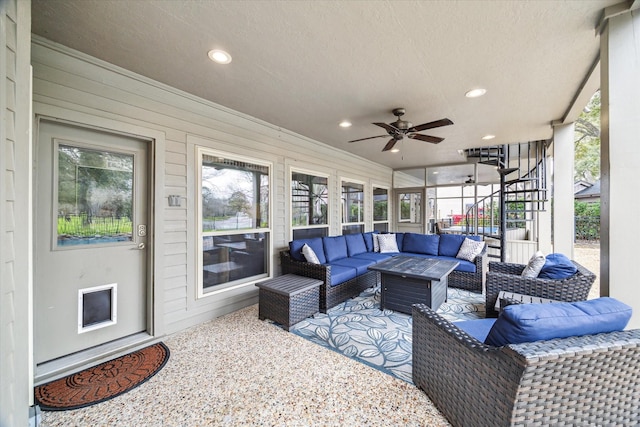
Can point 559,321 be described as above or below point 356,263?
above

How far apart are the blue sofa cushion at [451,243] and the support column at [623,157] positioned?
3.21m

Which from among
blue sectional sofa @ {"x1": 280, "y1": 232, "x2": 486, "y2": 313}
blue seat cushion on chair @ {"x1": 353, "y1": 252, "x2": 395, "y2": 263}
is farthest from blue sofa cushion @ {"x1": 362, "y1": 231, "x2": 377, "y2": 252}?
blue seat cushion on chair @ {"x1": 353, "y1": 252, "x2": 395, "y2": 263}

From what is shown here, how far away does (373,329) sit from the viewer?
2.98 metres

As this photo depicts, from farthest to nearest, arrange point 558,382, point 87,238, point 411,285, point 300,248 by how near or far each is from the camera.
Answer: point 300,248 < point 411,285 < point 87,238 < point 558,382

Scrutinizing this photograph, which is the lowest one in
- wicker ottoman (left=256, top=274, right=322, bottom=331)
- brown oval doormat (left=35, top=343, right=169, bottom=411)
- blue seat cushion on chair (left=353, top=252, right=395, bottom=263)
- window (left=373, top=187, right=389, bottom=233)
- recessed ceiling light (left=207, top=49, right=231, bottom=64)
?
brown oval doormat (left=35, top=343, right=169, bottom=411)

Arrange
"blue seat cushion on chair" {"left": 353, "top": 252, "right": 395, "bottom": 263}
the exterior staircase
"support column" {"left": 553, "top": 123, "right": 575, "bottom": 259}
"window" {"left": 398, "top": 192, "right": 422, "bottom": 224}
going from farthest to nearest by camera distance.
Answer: "window" {"left": 398, "top": 192, "right": 422, "bottom": 224} < the exterior staircase < "blue seat cushion on chair" {"left": 353, "top": 252, "right": 395, "bottom": 263} < "support column" {"left": 553, "top": 123, "right": 575, "bottom": 259}

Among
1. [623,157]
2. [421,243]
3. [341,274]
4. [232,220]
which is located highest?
[623,157]

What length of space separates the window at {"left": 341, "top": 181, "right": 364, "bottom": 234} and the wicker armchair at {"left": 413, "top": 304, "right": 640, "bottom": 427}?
4.71 m

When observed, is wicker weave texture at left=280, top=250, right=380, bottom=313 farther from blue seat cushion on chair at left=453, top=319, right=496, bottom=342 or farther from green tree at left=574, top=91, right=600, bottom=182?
green tree at left=574, top=91, right=600, bottom=182

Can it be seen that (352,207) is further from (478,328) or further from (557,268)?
(478,328)

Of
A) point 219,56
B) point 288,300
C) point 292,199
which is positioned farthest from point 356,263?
point 219,56

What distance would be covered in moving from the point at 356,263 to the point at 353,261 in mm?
156

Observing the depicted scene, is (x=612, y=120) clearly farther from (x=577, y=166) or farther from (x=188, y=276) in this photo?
(x=577, y=166)

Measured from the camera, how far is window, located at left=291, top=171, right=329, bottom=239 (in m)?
4.67
